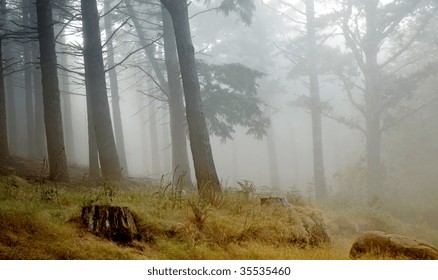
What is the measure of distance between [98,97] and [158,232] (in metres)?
5.86

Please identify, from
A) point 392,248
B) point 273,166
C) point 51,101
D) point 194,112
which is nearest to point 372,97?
point 194,112

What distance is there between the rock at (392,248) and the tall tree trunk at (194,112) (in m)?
2.76

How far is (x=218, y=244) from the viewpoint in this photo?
4363mm

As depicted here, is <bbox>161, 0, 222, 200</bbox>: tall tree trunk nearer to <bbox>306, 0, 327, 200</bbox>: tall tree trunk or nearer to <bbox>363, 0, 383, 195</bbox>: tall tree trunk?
<bbox>306, 0, 327, 200</bbox>: tall tree trunk

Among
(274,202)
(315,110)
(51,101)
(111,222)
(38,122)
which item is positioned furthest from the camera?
(38,122)

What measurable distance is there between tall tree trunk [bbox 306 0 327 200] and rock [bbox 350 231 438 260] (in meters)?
8.30

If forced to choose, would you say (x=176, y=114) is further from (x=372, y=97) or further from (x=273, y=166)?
(x=273, y=166)

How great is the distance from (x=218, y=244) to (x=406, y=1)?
12.3 metres

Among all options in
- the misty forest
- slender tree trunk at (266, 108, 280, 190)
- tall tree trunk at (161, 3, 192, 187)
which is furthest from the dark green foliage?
slender tree trunk at (266, 108, 280, 190)

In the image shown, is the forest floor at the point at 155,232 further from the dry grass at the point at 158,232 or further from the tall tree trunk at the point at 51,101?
the tall tree trunk at the point at 51,101

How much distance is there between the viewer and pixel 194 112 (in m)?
7.06

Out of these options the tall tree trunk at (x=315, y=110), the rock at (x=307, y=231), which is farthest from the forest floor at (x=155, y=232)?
the tall tree trunk at (x=315, y=110)
